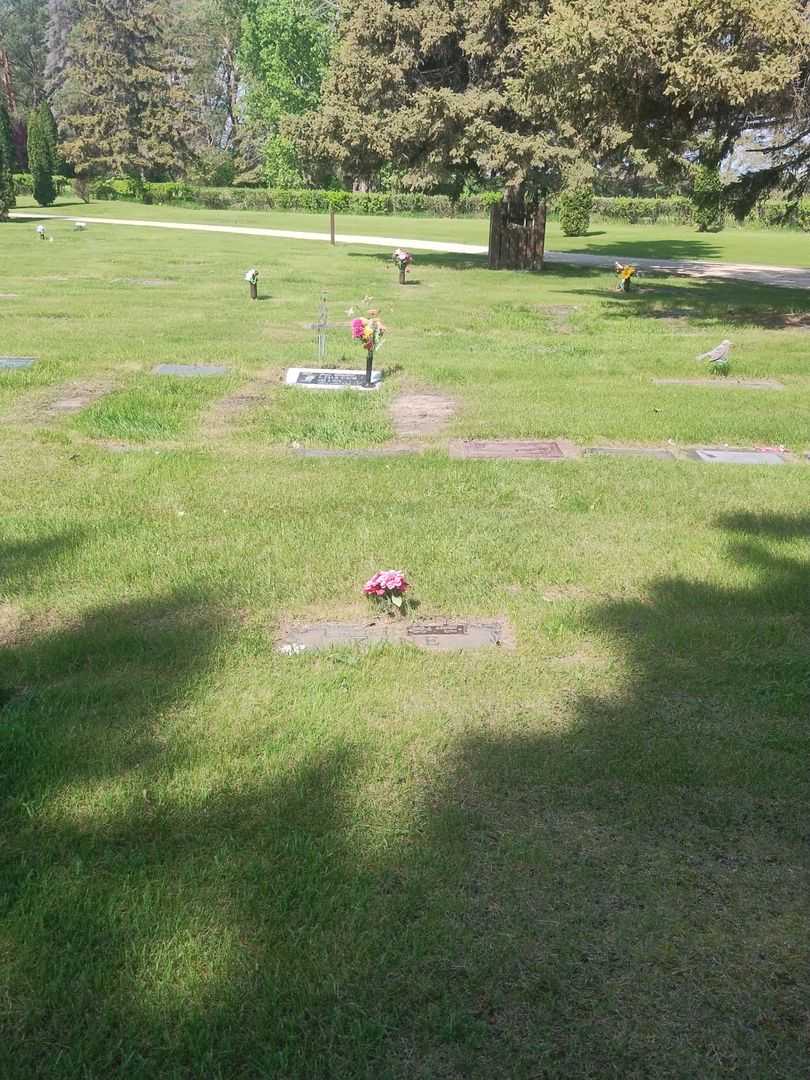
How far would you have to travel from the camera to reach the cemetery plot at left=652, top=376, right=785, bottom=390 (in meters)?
9.86

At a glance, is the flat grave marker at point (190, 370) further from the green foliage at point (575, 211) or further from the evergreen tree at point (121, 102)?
the evergreen tree at point (121, 102)

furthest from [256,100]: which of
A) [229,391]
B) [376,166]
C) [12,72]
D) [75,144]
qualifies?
[229,391]

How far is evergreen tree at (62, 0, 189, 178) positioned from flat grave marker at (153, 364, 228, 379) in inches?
2045

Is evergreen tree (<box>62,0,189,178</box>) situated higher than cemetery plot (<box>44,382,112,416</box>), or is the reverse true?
evergreen tree (<box>62,0,189,178</box>)

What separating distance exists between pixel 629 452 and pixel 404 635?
368 centimetres

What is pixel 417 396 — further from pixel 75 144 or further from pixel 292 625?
pixel 75 144

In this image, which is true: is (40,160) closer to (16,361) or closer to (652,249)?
(652,249)

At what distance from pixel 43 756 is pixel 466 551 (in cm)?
252

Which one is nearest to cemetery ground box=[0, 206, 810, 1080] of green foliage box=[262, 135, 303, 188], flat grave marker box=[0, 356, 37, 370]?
flat grave marker box=[0, 356, 37, 370]

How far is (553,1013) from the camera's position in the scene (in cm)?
220

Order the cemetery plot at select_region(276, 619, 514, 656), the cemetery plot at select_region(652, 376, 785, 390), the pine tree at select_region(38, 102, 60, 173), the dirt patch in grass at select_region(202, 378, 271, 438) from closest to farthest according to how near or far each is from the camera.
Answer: the cemetery plot at select_region(276, 619, 514, 656), the dirt patch in grass at select_region(202, 378, 271, 438), the cemetery plot at select_region(652, 376, 785, 390), the pine tree at select_region(38, 102, 60, 173)

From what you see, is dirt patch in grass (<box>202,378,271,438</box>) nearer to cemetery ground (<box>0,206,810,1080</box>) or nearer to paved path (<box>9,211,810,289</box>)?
cemetery ground (<box>0,206,810,1080</box>)

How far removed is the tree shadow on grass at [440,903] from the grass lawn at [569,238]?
27777mm

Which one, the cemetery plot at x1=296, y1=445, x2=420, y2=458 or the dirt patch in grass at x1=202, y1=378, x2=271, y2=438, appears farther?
the dirt patch in grass at x1=202, y1=378, x2=271, y2=438
